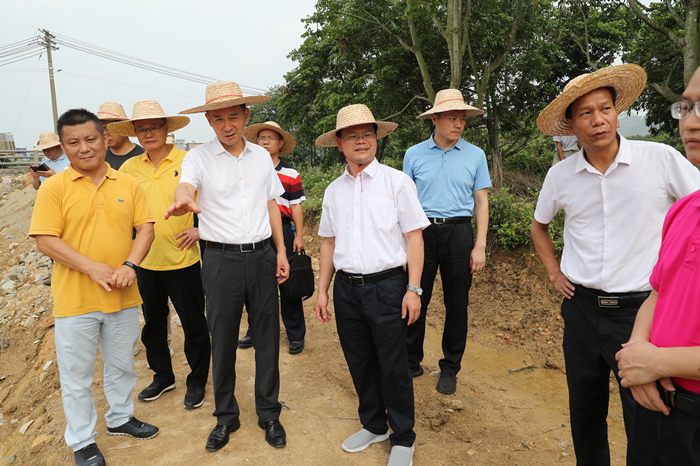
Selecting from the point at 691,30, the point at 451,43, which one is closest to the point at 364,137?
the point at 451,43

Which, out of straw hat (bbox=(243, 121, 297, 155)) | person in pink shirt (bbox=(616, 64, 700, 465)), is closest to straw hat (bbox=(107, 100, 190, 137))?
straw hat (bbox=(243, 121, 297, 155))

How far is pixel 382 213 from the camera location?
107 inches

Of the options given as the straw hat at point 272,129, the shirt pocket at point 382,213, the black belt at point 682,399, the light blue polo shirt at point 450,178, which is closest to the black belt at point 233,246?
the shirt pocket at point 382,213

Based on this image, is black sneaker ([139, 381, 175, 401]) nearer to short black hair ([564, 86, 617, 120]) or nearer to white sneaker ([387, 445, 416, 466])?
white sneaker ([387, 445, 416, 466])

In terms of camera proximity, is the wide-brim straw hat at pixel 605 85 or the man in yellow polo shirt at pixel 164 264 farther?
→ the man in yellow polo shirt at pixel 164 264

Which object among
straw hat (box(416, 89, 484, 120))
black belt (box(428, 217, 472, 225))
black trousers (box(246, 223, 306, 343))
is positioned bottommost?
black trousers (box(246, 223, 306, 343))

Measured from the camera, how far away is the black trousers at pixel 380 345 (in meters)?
2.70

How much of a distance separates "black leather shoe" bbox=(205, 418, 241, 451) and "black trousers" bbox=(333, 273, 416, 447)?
1.03 m

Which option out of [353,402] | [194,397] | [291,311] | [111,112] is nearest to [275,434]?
[353,402]

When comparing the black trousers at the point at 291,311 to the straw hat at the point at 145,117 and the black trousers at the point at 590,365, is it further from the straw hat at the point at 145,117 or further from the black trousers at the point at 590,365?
the black trousers at the point at 590,365

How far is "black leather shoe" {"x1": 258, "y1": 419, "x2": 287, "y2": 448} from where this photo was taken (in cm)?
303

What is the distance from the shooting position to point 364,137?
2.80 meters

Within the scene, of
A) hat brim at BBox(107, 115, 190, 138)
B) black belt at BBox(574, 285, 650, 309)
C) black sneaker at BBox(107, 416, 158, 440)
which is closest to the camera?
black belt at BBox(574, 285, 650, 309)

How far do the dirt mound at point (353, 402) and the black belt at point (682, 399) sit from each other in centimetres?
184
